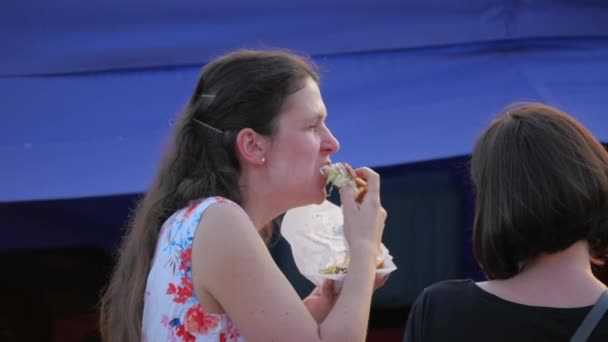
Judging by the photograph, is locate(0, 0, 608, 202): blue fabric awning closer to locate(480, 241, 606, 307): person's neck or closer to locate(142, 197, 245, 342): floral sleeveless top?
locate(142, 197, 245, 342): floral sleeveless top

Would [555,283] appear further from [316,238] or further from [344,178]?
[316,238]

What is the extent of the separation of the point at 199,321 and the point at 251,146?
390 millimetres

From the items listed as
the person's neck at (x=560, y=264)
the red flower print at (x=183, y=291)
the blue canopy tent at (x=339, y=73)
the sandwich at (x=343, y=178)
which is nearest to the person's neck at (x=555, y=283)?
the person's neck at (x=560, y=264)

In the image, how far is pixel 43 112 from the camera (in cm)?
328

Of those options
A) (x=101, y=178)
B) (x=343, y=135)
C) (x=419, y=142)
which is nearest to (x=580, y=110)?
(x=419, y=142)

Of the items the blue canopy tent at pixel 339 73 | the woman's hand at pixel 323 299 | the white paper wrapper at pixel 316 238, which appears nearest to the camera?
the woman's hand at pixel 323 299

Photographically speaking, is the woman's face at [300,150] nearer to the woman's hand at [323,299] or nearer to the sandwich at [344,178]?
the sandwich at [344,178]

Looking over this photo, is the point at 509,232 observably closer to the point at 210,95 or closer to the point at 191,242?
the point at 191,242

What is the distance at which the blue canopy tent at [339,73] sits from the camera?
3.20m

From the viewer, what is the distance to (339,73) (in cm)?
340

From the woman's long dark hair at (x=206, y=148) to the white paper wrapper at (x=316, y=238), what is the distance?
1.40 feet

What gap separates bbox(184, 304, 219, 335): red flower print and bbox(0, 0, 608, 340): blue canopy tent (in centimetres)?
140

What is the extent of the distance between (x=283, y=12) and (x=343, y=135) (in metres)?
0.65

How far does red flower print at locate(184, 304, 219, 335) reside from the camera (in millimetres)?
1782
